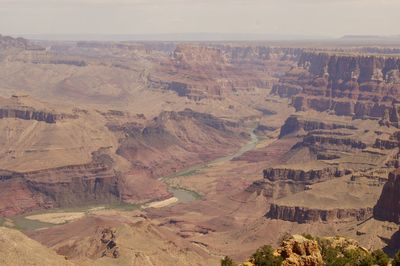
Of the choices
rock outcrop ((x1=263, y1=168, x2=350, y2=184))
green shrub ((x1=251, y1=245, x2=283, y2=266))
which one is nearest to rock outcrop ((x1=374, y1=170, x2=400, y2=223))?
rock outcrop ((x1=263, y1=168, x2=350, y2=184))

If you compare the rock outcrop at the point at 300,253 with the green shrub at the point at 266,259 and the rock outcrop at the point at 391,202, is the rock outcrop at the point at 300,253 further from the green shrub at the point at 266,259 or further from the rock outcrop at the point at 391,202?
the rock outcrop at the point at 391,202

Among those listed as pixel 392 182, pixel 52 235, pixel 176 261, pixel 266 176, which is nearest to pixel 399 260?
pixel 176 261

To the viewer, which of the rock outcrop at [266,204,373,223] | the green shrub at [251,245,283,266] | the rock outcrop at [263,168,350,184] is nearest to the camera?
the green shrub at [251,245,283,266]

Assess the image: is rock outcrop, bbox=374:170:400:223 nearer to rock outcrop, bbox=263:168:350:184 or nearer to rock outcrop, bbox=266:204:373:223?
rock outcrop, bbox=266:204:373:223

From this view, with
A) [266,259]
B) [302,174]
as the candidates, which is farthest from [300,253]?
[302,174]

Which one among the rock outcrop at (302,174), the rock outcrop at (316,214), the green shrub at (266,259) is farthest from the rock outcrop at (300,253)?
the rock outcrop at (302,174)

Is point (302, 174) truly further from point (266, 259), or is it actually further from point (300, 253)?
point (300, 253)
